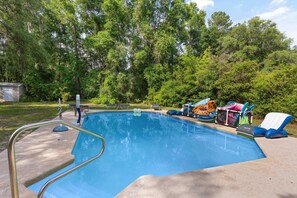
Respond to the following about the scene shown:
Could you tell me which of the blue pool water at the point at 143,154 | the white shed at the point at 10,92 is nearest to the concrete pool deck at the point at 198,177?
the blue pool water at the point at 143,154

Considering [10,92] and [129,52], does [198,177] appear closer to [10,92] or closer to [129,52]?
[129,52]

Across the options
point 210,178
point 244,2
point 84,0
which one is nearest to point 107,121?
point 210,178

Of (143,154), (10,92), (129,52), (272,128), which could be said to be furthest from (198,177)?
(10,92)

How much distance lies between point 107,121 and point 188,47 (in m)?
13.3

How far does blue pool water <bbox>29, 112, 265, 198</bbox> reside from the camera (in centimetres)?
340

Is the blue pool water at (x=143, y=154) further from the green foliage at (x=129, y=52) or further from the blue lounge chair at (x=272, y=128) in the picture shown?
the green foliage at (x=129, y=52)

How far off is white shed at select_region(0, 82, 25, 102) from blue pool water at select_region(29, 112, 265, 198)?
977 centimetres

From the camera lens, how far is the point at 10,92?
1393 centimetres

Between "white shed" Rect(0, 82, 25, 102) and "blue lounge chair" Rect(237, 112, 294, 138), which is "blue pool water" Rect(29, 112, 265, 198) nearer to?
"blue lounge chair" Rect(237, 112, 294, 138)

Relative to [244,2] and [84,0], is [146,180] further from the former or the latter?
[84,0]

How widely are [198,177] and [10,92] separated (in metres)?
16.3

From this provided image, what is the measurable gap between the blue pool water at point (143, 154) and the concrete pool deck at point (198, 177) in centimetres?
36

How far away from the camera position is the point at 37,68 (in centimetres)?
1516

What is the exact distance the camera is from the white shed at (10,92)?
13836 mm
